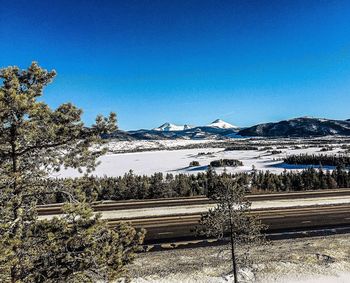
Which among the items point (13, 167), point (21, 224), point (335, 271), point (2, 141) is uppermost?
point (2, 141)

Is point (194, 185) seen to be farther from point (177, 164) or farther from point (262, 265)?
point (177, 164)

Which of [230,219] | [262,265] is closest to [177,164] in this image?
[262,265]

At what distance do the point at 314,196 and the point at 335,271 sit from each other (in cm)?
2226

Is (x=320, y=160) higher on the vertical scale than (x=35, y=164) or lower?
lower

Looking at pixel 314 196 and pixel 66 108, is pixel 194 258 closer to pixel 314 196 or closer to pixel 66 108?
pixel 66 108

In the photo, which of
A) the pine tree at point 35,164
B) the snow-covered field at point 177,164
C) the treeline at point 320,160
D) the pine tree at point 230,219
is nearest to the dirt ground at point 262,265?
the pine tree at point 230,219

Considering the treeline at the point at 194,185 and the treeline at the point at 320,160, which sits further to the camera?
the treeline at the point at 320,160

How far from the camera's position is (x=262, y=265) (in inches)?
693

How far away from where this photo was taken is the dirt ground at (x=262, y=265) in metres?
16.3

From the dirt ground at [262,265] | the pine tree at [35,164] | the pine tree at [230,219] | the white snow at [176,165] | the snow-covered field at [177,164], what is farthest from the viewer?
the snow-covered field at [177,164]

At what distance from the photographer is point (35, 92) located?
7684 mm

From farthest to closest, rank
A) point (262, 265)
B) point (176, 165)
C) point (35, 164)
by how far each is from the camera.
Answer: point (176, 165) → point (262, 265) → point (35, 164)

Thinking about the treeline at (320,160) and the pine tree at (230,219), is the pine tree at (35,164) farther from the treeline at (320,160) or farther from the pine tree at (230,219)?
the treeline at (320,160)

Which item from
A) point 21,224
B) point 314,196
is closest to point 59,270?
point 21,224
